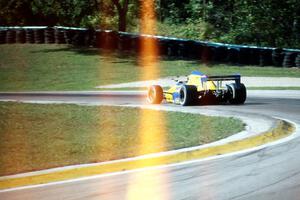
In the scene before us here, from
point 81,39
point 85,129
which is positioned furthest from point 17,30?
point 85,129

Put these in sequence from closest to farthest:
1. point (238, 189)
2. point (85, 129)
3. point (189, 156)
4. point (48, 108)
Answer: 1. point (238, 189)
2. point (189, 156)
3. point (85, 129)
4. point (48, 108)

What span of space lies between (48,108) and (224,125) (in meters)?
5.81

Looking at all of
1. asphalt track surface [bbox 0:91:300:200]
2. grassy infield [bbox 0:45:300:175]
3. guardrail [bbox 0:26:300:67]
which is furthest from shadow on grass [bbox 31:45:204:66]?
asphalt track surface [bbox 0:91:300:200]

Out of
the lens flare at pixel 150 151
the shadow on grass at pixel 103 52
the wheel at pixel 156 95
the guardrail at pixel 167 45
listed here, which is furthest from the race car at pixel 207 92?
the shadow on grass at pixel 103 52

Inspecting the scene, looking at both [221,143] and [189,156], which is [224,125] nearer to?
[221,143]

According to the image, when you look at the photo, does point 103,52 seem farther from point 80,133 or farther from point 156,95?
point 80,133

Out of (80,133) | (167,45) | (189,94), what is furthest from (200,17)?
(80,133)

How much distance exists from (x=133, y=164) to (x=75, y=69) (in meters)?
25.5

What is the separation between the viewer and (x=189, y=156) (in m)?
7.96

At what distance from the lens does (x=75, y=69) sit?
32.5 meters

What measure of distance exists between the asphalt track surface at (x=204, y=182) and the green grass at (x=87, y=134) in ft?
3.97

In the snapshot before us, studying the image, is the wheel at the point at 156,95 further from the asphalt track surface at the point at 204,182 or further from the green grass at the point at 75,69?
the green grass at the point at 75,69

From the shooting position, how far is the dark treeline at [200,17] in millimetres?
38312

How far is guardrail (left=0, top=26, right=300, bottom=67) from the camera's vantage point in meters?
29.9
